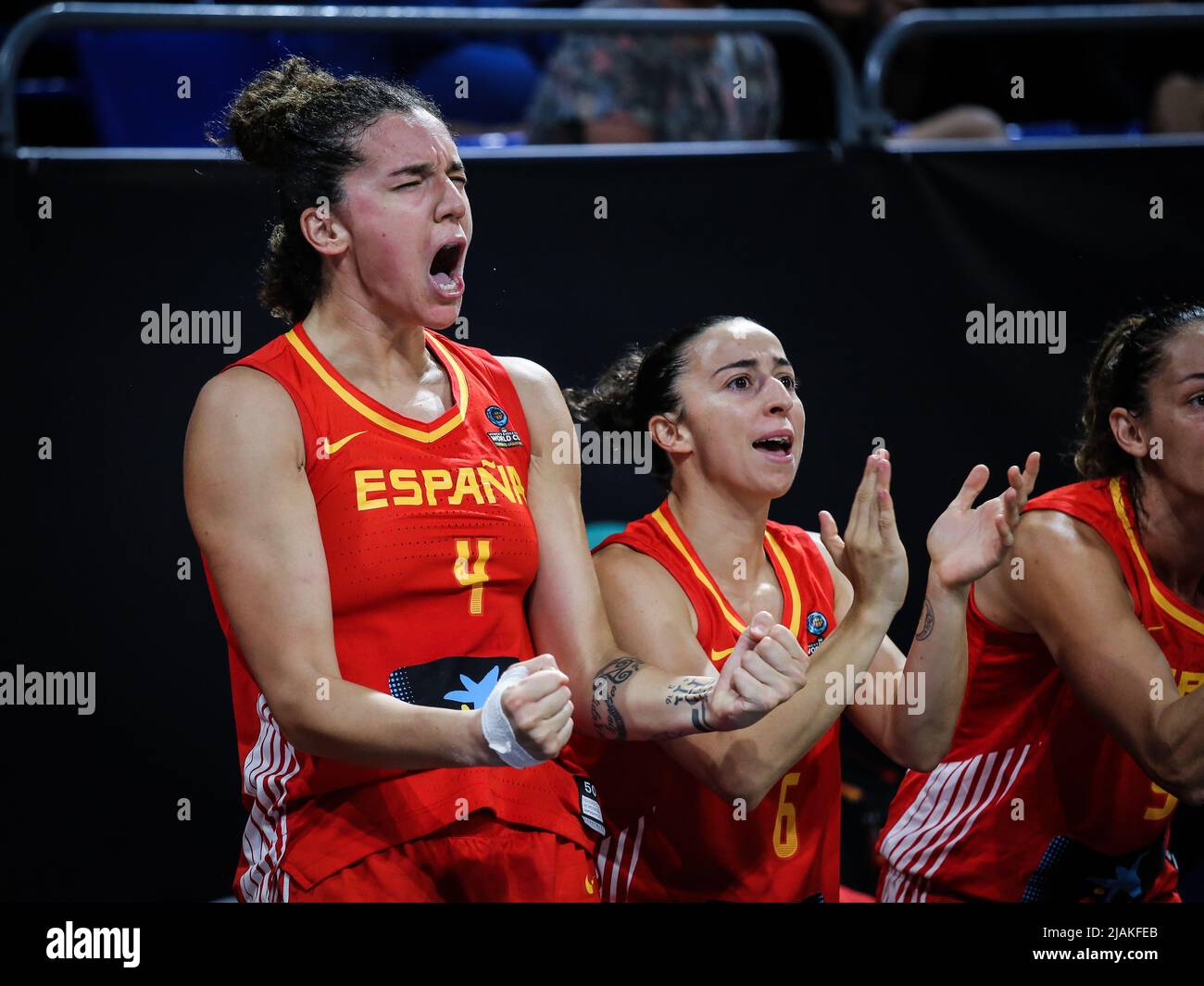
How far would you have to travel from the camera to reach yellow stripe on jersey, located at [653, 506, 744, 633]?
7.72ft

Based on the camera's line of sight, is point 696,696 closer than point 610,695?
Yes

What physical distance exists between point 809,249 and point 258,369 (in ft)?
4.19

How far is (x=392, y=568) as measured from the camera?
2.02m

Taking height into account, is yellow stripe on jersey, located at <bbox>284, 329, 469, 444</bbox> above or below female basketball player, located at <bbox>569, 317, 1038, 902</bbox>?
above

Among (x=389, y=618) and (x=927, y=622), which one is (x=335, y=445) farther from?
(x=927, y=622)

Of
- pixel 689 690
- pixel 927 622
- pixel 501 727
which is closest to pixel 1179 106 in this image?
pixel 927 622

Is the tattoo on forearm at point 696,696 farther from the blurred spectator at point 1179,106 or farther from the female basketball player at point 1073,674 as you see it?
the blurred spectator at point 1179,106

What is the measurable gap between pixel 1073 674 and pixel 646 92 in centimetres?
170

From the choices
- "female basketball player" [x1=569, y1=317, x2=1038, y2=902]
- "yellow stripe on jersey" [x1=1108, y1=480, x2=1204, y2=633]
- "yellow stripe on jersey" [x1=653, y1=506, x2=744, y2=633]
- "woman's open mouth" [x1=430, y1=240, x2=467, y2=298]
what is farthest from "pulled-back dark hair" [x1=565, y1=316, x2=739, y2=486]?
"yellow stripe on jersey" [x1=1108, y1=480, x2=1204, y2=633]

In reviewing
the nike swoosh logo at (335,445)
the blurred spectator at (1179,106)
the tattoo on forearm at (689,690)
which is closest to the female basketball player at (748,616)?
the tattoo on forearm at (689,690)

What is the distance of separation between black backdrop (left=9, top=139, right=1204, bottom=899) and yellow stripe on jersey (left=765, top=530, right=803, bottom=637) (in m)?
0.45

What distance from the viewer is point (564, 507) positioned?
7.32 ft

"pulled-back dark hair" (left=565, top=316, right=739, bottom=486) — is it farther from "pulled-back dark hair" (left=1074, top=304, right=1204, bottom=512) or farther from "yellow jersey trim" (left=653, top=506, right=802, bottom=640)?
"pulled-back dark hair" (left=1074, top=304, right=1204, bottom=512)

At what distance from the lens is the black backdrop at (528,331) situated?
272 centimetres
